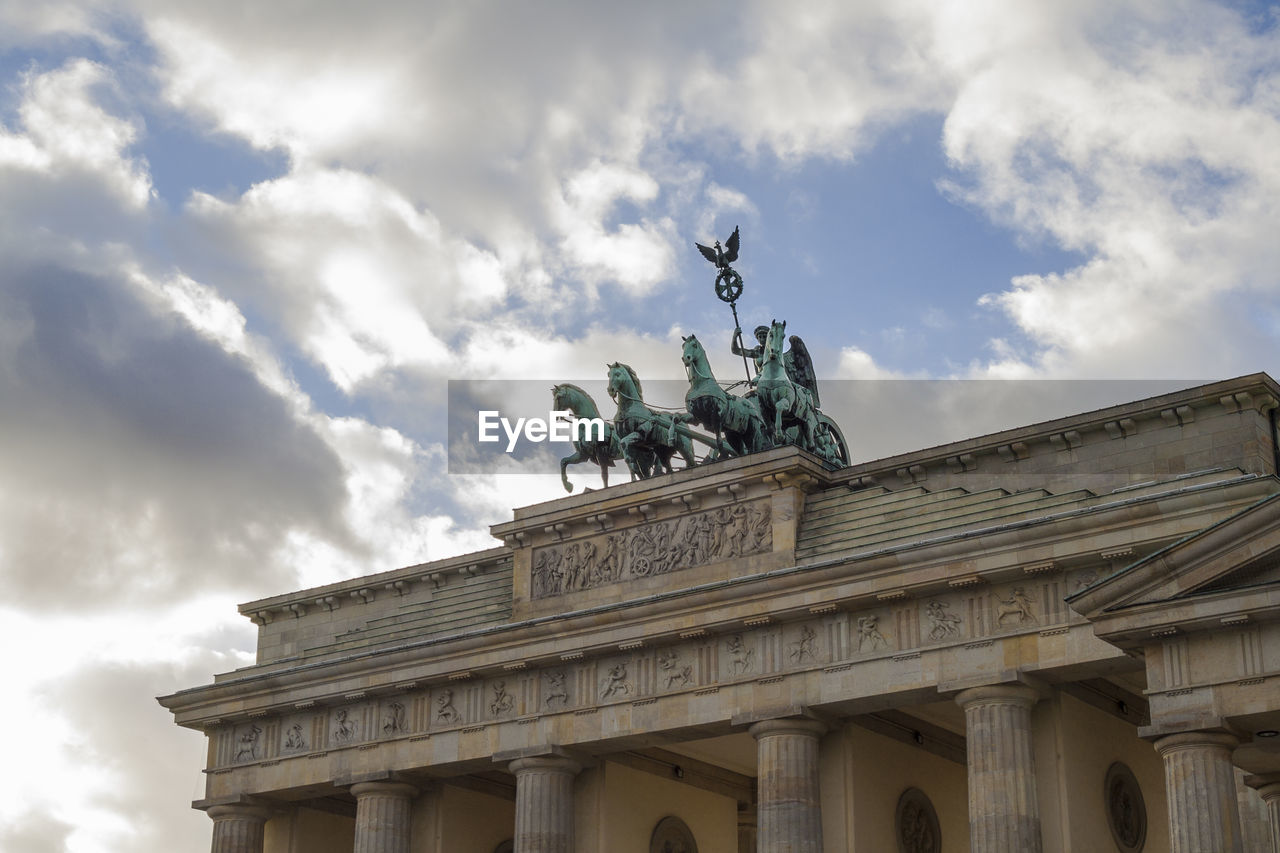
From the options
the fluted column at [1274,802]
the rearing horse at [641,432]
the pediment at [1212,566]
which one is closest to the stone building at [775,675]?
the fluted column at [1274,802]

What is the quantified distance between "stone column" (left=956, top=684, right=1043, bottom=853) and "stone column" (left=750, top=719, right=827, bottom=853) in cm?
337

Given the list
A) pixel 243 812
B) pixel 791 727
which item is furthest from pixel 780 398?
pixel 243 812

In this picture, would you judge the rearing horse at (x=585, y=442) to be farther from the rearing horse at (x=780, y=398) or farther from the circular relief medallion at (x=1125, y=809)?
the circular relief medallion at (x=1125, y=809)

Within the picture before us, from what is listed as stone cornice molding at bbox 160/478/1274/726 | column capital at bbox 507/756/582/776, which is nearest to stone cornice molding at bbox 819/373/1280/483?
stone cornice molding at bbox 160/478/1274/726

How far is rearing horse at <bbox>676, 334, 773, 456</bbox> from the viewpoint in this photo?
41.5 metres

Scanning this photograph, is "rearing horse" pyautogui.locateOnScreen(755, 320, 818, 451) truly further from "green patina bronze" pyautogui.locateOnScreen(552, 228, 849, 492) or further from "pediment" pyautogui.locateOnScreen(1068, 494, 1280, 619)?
"pediment" pyautogui.locateOnScreen(1068, 494, 1280, 619)

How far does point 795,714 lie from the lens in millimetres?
36469

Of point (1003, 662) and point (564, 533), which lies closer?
point (1003, 662)

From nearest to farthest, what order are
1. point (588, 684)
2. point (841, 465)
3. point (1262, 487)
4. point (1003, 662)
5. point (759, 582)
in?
point (1262, 487) → point (1003, 662) → point (759, 582) → point (588, 684) → point (841, 465)

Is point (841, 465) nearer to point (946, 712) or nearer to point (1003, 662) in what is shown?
point (946, 712)

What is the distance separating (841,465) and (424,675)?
10458 mm

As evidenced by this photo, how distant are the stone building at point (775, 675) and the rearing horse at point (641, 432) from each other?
1.40m

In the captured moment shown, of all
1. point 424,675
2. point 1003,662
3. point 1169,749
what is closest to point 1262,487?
point 1003,662

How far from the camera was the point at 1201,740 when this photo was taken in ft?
79.9
